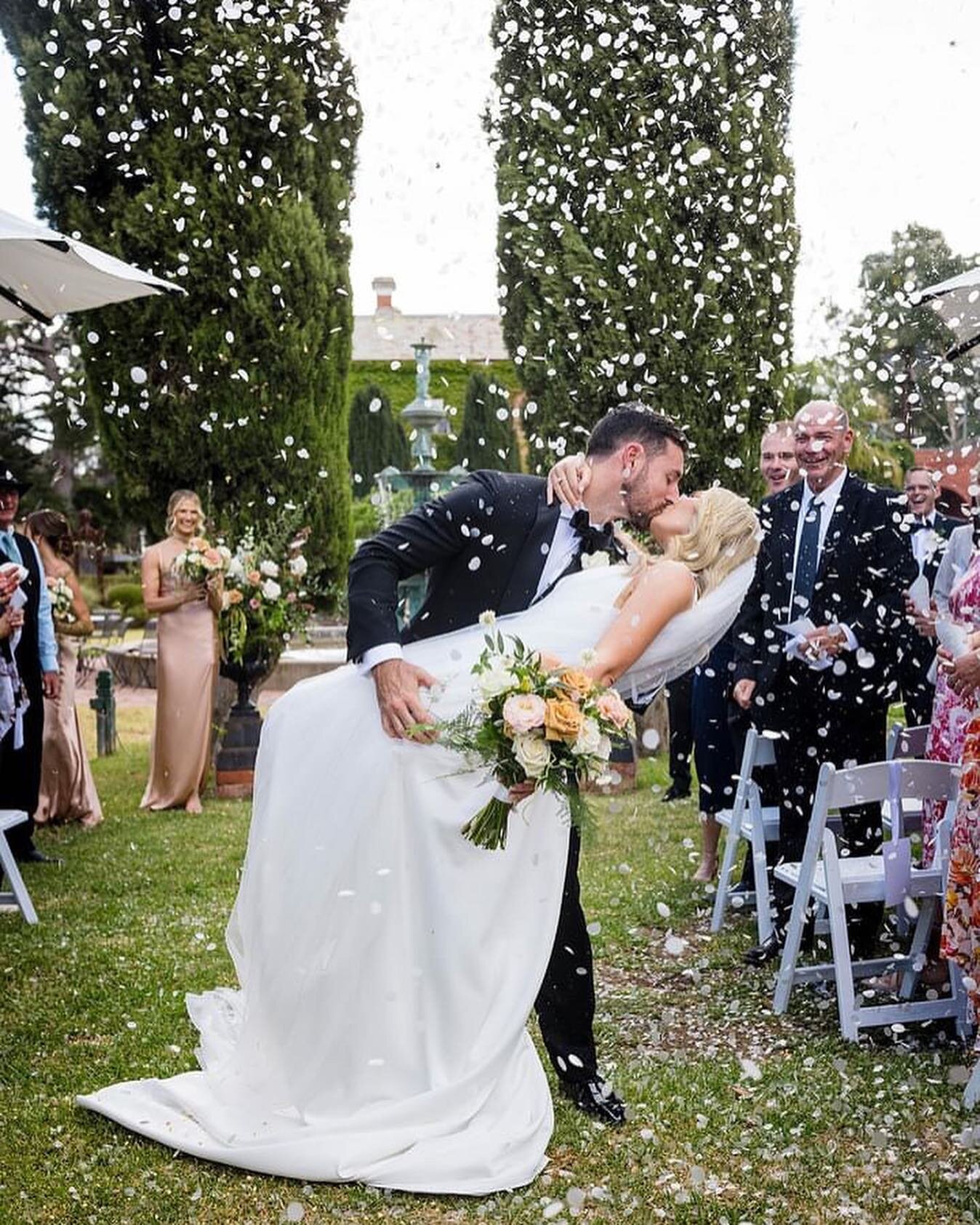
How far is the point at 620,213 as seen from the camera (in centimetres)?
1046

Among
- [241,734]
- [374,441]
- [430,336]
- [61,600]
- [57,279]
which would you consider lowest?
[241,734]

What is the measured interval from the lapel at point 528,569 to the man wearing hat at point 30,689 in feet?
13.1

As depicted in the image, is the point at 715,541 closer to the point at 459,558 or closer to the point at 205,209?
the point at 459,558

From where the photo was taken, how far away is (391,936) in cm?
339

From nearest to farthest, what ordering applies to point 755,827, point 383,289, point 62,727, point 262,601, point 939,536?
1. point 755,827
2. point 939,536
3. point 62,727
4. point 262,601
5. point 383,289

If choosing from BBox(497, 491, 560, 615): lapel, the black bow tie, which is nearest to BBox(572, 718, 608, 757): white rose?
BBox(497, 491, 560, 615): lapel

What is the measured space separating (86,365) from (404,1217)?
8.84 meters

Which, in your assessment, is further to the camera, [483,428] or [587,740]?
[483,428]

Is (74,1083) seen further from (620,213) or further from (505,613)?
(620,213)

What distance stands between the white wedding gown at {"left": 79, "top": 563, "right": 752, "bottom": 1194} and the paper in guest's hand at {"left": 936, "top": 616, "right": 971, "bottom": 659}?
39.5 inches

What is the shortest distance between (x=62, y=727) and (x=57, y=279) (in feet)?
10.2

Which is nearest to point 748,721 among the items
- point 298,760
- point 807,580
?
point 807,580

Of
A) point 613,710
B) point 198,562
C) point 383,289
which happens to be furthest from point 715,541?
point 383,289

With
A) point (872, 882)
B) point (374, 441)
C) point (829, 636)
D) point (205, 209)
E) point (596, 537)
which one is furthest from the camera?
point (374, 441)
